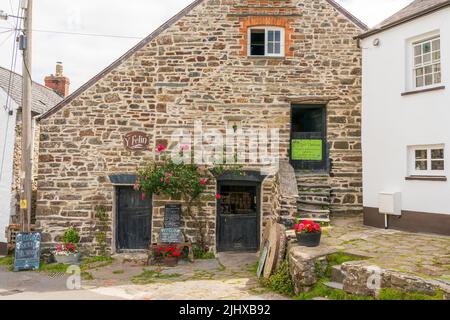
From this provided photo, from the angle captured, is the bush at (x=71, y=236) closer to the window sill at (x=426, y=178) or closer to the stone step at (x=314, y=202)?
the stone step at (x=314, y=202)

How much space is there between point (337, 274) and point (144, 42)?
28.2 ft

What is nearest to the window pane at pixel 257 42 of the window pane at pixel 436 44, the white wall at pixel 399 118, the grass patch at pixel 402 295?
the white wall at pixel 399 118

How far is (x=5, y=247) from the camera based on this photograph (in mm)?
10961

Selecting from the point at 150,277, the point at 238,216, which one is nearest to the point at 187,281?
the point at 150,277

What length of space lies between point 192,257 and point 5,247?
602cm

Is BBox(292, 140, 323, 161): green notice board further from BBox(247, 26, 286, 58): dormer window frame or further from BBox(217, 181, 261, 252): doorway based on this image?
BBox(247, 26, 286, 58): dormer window frame

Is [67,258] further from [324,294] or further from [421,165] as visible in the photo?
[421,165]

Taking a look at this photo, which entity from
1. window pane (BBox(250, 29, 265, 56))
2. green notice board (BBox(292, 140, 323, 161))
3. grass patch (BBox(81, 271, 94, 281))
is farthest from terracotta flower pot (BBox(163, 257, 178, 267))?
window pane (BBox(250, 29, 265, 56))

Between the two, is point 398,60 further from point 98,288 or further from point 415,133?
point 98,288

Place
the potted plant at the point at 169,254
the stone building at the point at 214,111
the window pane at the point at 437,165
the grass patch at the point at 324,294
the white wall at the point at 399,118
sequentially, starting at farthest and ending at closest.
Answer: the stone building at the point at 214,111 < the potted plant at the point at 169,254 < the window pane at the point at 437,165 < the white wall at the point at 399,118 < the grass patch at the point at 324,294

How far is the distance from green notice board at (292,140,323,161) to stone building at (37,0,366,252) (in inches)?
1.3

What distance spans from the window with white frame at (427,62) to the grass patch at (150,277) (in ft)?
25.4

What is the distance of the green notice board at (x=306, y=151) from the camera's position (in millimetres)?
11172

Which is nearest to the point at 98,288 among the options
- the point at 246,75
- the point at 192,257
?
the point at 192,257
